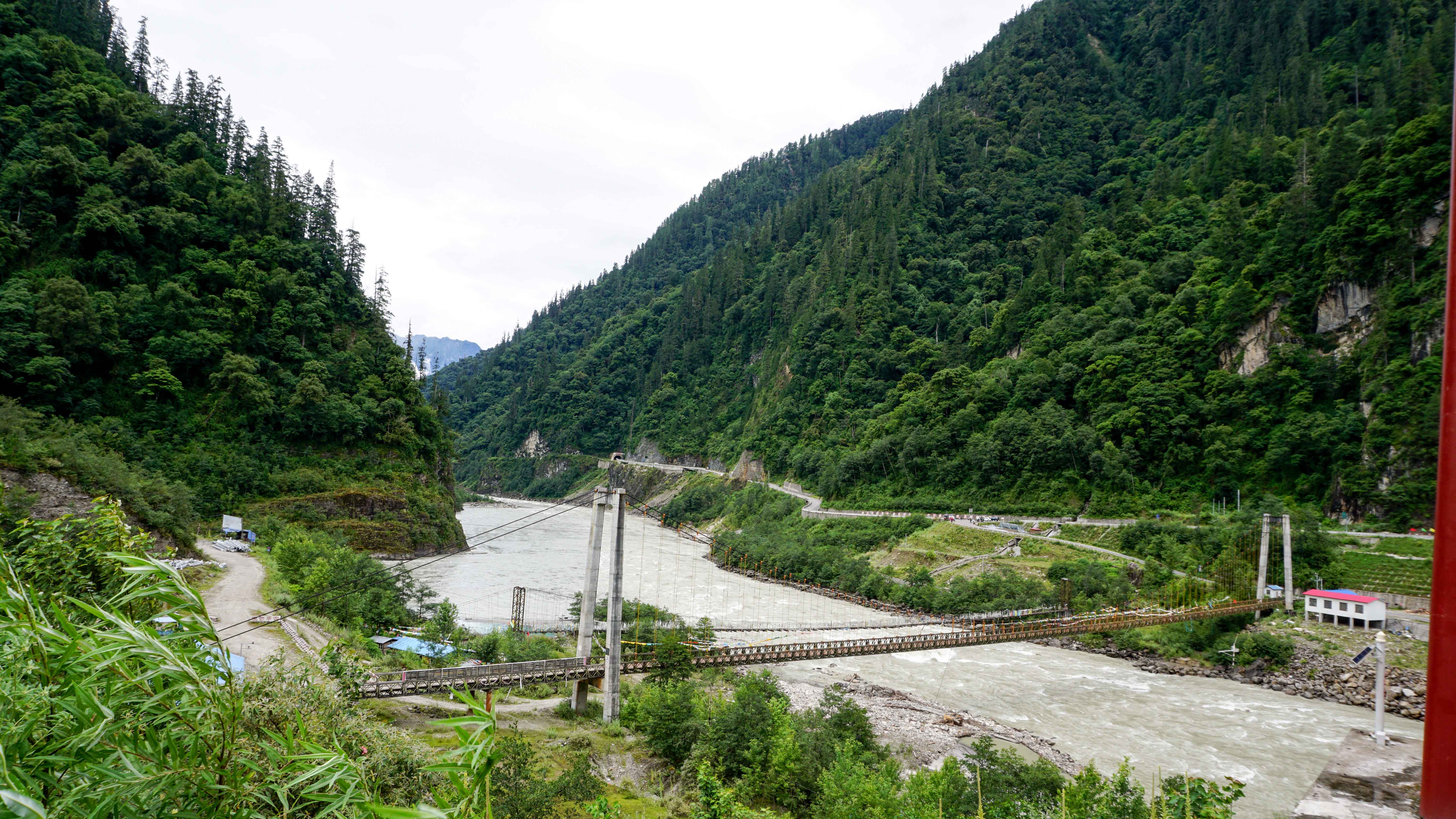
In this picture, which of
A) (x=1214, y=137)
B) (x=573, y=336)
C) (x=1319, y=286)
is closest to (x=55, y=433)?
(x=1319, y=286)

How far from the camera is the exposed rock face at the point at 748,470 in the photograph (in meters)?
66.1

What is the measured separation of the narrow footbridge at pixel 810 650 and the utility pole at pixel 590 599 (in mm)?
406

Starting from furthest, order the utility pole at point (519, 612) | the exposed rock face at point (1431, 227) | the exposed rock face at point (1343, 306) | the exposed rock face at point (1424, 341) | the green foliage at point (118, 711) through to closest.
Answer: the exposed rock face at point (1343, 306), the exposed rock face at point (1431, 227), the exposed rock face at point (1424, 341), the utility pole at point (519, 612), the green foliage at point (118, 711)

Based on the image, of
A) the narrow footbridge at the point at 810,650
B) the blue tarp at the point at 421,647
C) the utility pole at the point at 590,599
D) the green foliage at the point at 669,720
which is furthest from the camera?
the blue tarp at the point at 421,647

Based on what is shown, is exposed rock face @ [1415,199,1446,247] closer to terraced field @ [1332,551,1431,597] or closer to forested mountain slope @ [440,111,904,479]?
terraced field @ [1332,551,1431,597]

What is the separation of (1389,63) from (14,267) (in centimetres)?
8972

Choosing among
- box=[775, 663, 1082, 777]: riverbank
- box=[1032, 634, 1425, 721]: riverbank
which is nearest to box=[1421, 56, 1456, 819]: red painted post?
box=[775, 663, 1082, 777]: riverbank

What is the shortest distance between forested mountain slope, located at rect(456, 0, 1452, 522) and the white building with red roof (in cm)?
699

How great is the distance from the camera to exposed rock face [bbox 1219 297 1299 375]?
39594 millimetres

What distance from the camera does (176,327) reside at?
32875 millimetres

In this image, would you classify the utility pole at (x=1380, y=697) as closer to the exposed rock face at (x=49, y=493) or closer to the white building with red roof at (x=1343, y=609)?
the white building with red roof at (x=1343, y=609)

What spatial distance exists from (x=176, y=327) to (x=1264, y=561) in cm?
5164

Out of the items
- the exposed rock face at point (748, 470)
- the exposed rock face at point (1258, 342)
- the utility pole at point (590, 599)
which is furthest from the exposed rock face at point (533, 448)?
the utility pole at point (590, 599)

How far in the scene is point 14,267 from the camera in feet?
96.8
